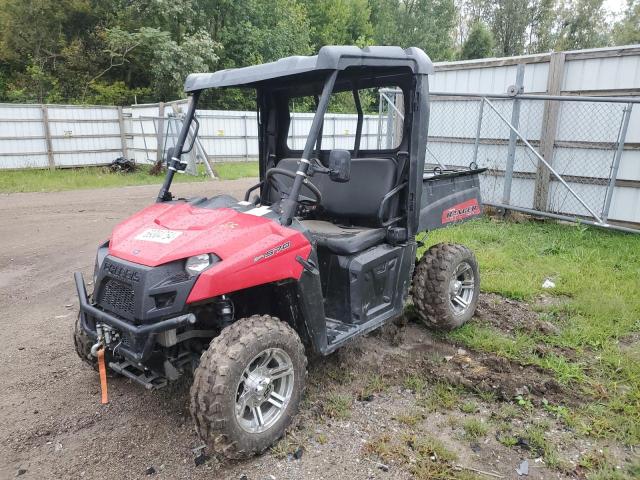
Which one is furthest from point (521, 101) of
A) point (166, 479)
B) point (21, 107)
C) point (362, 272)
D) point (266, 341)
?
point (21, 107)

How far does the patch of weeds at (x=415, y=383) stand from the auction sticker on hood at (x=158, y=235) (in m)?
1.89

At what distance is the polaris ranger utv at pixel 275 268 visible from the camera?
8.54 ft

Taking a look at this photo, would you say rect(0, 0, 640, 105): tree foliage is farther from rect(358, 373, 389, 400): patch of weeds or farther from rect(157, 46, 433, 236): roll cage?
rect(358, 373, 389, 400): patch of weeds

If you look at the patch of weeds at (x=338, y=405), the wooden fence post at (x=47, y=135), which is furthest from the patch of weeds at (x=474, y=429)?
the wooden fence post at (x=47, y=135)

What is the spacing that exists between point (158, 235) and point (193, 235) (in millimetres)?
238

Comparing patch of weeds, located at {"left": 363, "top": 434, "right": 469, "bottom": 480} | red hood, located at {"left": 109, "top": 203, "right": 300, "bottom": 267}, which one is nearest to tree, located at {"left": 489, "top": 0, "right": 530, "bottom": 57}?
red hood, located at {"left": 109, "top": 203, "right": 300, "bottom": 267}

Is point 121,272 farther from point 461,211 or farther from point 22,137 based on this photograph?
point 22,137

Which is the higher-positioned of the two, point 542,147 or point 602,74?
point 602,74

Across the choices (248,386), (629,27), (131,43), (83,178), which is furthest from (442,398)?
(629,27)

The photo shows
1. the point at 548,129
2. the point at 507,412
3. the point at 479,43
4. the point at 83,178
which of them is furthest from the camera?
the point at 479,43

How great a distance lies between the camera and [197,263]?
2631 millimetres

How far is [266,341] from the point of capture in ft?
8.92

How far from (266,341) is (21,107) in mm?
15571

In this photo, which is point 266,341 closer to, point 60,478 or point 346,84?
point 60,478
